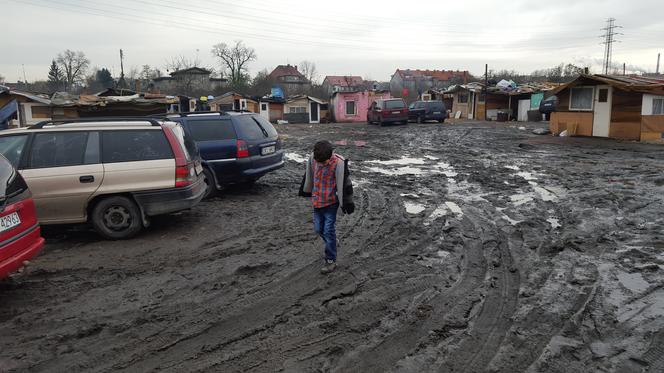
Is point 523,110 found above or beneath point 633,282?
above

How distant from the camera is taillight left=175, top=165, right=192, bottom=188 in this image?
6.75 m

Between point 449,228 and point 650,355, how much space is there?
3.67 m

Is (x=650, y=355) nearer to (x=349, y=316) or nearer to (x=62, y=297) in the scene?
(x=349, y=316)

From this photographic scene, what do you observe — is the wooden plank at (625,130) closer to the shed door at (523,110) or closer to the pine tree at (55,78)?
the shed door at (523,110)

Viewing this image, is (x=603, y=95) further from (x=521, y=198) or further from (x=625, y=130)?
(x=521, y=198)

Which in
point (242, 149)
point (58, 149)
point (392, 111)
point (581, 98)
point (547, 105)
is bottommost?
point (242, 149)

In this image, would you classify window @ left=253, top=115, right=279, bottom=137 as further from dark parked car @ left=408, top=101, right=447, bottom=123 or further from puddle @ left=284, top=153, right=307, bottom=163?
dark parked car @ left=408, top=101, right=447, bottom=123

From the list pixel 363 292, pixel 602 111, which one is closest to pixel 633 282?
pixel 363 292

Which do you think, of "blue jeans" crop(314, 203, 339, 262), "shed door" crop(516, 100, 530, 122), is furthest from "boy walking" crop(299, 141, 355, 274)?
"shed door" crop(516, 100, 530, 122)

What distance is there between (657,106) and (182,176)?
789 inches

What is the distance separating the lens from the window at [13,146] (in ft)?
21.0

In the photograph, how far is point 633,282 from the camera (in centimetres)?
488

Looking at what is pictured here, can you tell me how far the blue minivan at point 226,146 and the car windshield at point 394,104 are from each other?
23577mm

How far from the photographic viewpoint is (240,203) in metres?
9.06
